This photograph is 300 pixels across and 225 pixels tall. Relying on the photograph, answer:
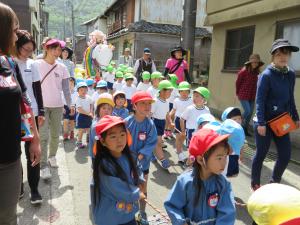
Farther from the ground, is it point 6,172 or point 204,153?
point 204,153

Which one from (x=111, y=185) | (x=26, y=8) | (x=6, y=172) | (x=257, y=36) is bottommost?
(x=111, y=185)

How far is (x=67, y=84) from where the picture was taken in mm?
4965

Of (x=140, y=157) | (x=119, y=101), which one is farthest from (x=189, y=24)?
(x=140, y=157)

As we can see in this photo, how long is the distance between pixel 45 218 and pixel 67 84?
6.70 feet

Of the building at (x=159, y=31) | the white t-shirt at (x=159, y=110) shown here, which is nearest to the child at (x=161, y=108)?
the white t-shirt at (x=159, y=110)

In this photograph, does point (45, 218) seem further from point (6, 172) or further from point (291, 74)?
point (291, 74)

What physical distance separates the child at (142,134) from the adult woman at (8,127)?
151 centimetres

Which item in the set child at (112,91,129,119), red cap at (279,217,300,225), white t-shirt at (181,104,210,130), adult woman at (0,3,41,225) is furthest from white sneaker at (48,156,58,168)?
red cap at (279,217,300,225)

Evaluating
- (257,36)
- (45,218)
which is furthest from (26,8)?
(45,218)

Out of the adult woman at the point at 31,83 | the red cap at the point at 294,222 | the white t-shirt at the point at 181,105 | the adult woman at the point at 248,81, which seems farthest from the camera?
the adult woman at the point at 248,81

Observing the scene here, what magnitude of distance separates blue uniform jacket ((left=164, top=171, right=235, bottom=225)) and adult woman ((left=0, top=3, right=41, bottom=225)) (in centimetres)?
104

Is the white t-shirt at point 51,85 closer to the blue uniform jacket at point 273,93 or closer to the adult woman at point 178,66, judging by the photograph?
the blue uniform jacket at point 273,93

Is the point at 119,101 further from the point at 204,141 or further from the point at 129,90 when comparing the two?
the point at 204,141

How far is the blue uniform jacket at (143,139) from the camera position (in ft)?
11.8
